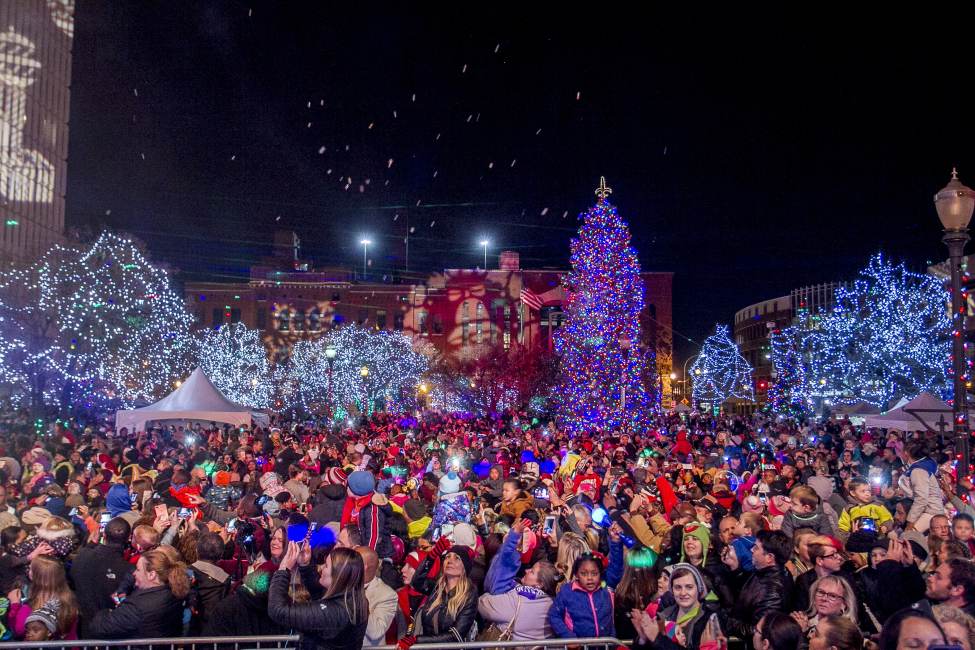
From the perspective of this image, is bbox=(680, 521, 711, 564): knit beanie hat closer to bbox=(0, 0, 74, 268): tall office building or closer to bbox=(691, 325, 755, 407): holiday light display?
bbox=(0, 0, 74, 268): tall office building

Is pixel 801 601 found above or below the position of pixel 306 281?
below

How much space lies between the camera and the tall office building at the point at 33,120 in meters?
45.7

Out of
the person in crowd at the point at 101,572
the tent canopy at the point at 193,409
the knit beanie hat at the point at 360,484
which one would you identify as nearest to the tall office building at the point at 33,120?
the tent canopy at the point at 193,409

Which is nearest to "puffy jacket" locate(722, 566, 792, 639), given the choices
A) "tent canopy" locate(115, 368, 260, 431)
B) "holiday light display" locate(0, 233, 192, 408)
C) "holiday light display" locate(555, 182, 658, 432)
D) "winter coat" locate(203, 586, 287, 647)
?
"winter coat" locate(203, 586, 287, 647)

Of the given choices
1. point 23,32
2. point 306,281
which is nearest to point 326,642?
point 23,32

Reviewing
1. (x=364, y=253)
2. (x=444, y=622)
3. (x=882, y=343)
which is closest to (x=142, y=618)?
(x=444, y=622)

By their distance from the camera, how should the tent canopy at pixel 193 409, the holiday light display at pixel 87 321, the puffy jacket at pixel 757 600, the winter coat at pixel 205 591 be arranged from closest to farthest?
the puffy jacket at pixel 757 600, the winter coat at pixel 205 591, the tent canopy at pixel 193 409, the holiday light display at pixel 87 321

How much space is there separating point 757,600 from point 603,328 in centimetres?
2952

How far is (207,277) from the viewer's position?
78.8 metres

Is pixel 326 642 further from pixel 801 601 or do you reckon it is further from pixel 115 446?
pixel 115 446

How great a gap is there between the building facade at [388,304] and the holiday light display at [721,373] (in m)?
3.55

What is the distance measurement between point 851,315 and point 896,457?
30.2m

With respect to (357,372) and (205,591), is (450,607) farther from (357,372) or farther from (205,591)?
(357,372)

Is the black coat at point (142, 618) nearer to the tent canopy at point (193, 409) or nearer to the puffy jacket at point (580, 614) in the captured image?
the puffy jacket at point (580, 614)
